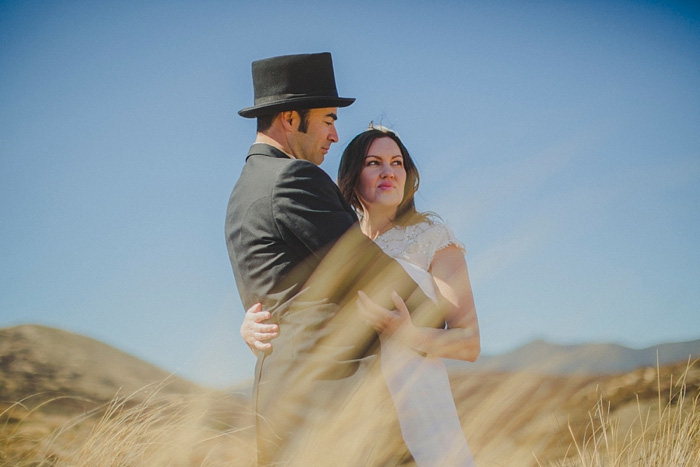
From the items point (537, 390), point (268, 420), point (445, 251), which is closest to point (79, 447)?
point (268, 420)

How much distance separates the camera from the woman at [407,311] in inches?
108

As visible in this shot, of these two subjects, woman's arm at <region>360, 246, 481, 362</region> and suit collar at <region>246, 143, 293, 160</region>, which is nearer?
woman's arm at <region>360, 246, 481, 362</region>

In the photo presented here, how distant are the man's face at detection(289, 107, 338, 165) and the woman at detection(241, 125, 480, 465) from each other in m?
0.83

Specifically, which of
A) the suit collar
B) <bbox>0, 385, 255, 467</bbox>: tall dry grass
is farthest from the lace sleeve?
<bbox>0, 385, 255, 467</bbox>: tall dry grass

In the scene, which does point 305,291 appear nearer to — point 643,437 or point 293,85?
point 293,85

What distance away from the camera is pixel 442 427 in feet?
10.2

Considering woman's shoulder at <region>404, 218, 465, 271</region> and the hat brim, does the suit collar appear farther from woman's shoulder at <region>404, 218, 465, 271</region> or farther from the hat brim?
woman's shoulder at <region>404, 218, 465, 271</region>

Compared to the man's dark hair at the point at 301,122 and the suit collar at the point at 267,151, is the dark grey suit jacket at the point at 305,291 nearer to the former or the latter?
the suit collar at the point at 267,151

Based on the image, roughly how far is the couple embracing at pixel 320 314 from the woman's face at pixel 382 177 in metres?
1.14

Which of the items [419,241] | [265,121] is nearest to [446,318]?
[419,241]

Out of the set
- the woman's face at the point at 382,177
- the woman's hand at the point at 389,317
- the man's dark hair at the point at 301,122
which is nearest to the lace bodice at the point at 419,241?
the woman's face at the point at 382,177

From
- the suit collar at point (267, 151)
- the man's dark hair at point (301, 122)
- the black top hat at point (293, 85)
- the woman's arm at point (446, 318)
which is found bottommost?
the woman's arm at point (446, 318)

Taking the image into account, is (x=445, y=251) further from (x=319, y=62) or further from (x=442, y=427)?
(x=319, y=62)

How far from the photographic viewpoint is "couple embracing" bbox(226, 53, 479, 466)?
2.42m
